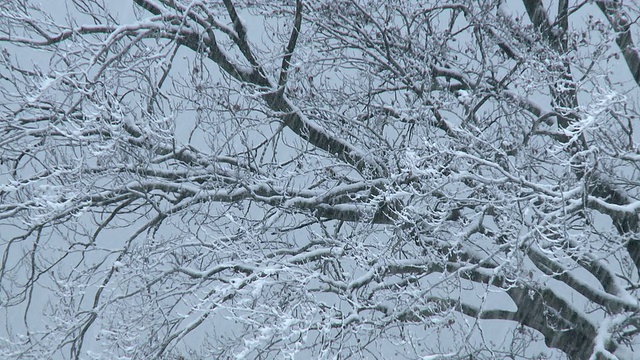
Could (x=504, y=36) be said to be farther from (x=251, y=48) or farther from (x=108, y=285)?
(x=108, y=285)

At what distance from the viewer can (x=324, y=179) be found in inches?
281

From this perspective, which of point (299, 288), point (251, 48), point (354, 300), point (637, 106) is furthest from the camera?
point (251, 48)

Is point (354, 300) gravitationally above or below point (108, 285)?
below

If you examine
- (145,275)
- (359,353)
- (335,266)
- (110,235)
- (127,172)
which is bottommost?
(359,353)

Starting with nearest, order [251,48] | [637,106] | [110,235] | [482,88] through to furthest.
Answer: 1. [637,106]
2. [482,88]
3. [251,48]
4. [110,235]

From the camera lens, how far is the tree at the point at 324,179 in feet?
18.0

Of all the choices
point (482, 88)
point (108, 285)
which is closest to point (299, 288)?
point (108, 285)

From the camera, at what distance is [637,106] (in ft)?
20.6

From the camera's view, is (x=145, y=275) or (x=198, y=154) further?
(x=198, y=154)

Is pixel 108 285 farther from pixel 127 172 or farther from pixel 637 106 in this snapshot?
pixel 637 106

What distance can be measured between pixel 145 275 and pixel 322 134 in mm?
2586

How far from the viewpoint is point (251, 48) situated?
7457 mm

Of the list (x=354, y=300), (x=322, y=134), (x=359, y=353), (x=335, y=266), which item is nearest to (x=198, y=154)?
(x=322, y=134)

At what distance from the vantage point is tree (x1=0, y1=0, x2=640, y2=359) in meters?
5.48
